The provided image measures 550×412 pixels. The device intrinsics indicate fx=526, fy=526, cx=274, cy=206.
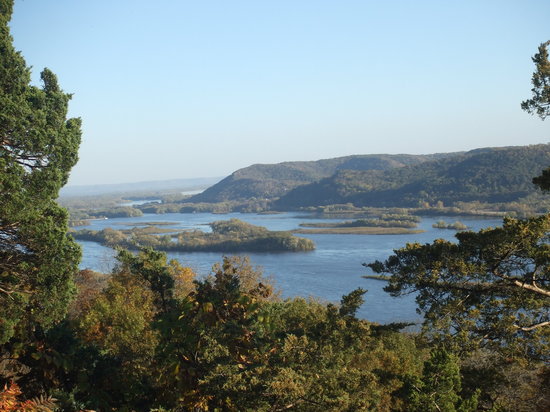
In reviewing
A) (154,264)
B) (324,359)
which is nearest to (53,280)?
(154,264)

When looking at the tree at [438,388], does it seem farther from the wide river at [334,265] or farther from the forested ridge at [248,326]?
the wide river at [334,265]

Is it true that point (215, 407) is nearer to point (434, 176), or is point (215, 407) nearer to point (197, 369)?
point (197, 369)

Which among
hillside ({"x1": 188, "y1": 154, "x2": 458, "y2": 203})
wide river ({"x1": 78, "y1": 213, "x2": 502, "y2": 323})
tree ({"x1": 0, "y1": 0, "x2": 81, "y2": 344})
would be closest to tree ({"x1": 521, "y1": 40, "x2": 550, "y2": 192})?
tree ({"x1": 0, "y1": 0, "x2": 81, "y2": 344})

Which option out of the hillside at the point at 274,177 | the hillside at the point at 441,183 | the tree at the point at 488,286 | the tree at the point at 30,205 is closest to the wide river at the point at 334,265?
the hillside at the point at 441,183

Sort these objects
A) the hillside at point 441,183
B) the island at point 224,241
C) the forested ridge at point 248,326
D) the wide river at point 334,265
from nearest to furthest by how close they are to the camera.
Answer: the forested ridge at point 248,326
the wide river at point 334,265
the island at point 224,241
the hillside at point 441,183

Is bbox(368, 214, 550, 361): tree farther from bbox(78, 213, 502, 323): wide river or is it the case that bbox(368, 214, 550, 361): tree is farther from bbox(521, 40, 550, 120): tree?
bbox(78, 213, 502, 323): wide river

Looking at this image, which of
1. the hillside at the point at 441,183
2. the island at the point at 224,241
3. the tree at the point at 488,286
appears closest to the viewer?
the tree at the point at 488,286
